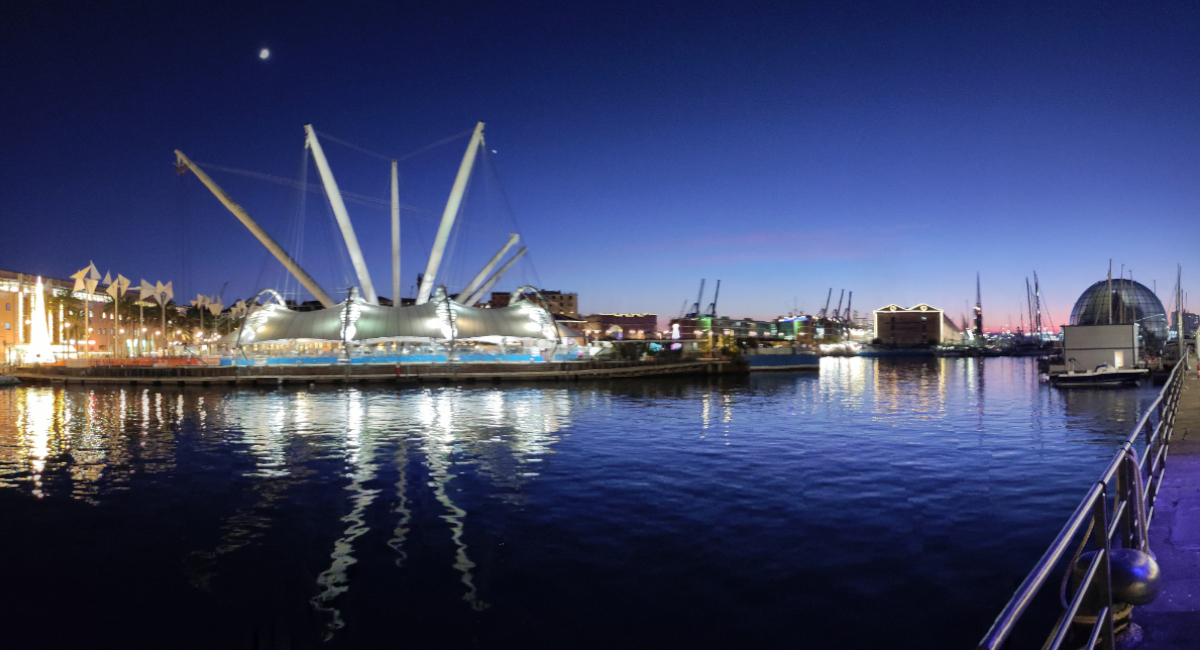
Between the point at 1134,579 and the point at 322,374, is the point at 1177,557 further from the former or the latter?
the point at 322,374

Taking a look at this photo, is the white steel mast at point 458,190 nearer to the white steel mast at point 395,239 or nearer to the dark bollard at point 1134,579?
the white steel mast at point 395,239

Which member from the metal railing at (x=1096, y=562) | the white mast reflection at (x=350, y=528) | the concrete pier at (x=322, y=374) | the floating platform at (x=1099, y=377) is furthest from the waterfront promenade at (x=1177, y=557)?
the concrete pier at (x=322, y=374)

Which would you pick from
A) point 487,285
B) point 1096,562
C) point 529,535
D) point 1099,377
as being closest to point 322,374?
point 487,285

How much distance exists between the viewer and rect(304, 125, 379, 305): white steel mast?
8909 centimetres

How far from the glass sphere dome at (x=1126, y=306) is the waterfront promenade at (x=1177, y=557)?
17406 cm

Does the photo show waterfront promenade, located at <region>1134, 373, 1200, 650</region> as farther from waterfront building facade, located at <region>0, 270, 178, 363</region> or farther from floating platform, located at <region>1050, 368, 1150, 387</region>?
waterfront building facade, located at <region>0, 270, 178, 363</region>

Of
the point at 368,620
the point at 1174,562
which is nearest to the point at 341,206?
the point at 368,620

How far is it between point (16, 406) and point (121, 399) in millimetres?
6747

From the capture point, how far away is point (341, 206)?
91688mm

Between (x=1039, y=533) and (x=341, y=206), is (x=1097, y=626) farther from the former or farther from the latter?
(x=341, y=206)

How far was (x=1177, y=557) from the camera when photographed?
6598mm

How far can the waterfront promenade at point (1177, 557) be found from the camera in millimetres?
5105

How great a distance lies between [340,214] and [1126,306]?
534 feet

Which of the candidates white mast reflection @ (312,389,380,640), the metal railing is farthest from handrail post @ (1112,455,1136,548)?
white mast reflection @ (312,389,380,640)
